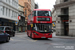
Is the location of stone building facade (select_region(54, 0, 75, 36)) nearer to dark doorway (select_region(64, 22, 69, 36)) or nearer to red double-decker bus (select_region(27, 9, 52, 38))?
dark doorway (select_region(64, 22, 69, 36))

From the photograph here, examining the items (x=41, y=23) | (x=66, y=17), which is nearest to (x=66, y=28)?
(x=66, y=17)

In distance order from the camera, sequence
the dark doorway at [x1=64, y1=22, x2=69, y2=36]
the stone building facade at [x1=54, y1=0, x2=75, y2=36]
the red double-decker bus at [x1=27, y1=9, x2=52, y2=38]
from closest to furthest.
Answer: the red double-decker bus at [x1=27, y1=9, x2=52, y2=38]
the stone building facade at [x1=54, y1=0, x2=75, y2=36]
the dark doorway at [x1=64, y1=22, x2=69, y2=36]

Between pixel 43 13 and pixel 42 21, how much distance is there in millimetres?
1051

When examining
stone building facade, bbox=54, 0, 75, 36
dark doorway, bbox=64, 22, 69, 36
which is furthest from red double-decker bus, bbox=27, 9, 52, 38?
dark doorway, bbox=64, 22, 69, 36

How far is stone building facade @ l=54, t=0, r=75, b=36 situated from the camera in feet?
84.3

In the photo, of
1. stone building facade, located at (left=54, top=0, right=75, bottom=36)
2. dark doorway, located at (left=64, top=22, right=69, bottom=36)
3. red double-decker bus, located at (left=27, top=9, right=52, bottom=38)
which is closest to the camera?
red double-decker bus, located at (left=27, top=9, right=52, bottom=38)

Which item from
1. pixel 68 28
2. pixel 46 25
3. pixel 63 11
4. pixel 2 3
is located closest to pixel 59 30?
pixel 68 28

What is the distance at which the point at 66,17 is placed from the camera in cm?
2706

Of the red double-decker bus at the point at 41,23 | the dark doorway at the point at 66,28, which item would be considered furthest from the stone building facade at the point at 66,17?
the red double-decker bus at the point at 41,23

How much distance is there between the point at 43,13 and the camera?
703 inches

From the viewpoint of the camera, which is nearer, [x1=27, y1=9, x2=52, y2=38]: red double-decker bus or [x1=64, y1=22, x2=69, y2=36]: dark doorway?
[x1=27, y1=9, x2=52, y2=38]: red double-decker bus

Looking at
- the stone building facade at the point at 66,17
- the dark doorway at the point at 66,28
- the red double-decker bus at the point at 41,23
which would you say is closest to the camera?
the red double-decker bus at the point at 41,23

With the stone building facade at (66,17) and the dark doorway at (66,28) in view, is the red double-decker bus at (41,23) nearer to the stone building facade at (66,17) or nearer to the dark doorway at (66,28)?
the stone building facade at (66,17)

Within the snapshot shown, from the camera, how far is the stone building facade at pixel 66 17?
2570cm
